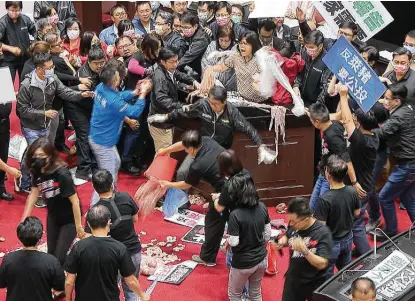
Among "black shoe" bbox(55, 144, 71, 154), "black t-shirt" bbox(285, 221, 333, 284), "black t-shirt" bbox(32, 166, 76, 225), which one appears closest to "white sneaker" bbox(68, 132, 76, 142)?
"black shoe" bbox(55, 144, 71, 154)

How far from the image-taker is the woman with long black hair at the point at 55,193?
5691mm

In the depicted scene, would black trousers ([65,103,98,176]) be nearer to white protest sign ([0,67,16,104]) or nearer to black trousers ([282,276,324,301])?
white protest sign ([0,67,16,104])

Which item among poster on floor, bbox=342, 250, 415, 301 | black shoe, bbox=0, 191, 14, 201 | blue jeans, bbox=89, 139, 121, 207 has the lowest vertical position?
black shoe, bbox=0, 191, 14, 201

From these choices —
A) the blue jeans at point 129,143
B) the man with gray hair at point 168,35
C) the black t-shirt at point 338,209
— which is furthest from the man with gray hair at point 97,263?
the man with gray hair at point 168,35

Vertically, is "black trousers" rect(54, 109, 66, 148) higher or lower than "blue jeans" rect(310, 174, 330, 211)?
lower

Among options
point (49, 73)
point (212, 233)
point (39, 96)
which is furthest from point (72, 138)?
point (212, 233)

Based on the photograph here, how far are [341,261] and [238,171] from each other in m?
1.05

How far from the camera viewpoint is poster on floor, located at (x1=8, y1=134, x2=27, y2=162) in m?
8.63

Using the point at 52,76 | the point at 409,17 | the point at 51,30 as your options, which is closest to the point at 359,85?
the point at 52,76

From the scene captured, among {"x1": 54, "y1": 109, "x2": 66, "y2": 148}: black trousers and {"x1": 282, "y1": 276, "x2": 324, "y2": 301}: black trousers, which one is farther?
{"x1": 54, "y1": 109, "x2": 66, "y2": 148}: black trousers

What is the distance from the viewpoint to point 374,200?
7.38 metres

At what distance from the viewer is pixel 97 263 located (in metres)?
4.97

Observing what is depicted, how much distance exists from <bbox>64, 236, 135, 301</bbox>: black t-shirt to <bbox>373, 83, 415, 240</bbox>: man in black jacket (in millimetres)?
2723

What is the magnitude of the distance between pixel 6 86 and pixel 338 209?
11.2 ft
